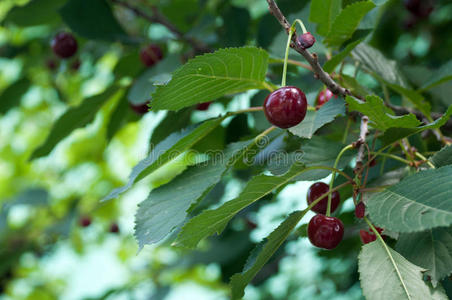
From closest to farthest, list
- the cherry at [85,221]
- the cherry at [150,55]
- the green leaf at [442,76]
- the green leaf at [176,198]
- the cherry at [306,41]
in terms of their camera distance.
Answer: the cherry at [306,41], the green leaf at [176,198], the green leaf at [442,76], the cherry at [150,55], the cherry at [85,221]

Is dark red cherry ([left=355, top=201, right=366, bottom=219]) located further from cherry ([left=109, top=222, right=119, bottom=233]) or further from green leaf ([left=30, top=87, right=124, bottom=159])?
cherry ([left=109, top=222, right=119, bottom=233])

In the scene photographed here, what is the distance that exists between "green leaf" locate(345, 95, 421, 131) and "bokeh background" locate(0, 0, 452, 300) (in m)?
0.34

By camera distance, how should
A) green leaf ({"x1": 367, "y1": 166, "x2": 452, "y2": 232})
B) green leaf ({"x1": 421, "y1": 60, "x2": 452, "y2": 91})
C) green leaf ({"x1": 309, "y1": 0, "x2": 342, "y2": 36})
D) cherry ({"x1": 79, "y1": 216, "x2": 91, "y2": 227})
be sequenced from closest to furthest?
green leaf ({"x1": 367, "y1": 166, "x2": 452, "y2": 232}) → green leaf ({"x1": 309, "y1": 0, "x2": 342, "y2": 36}) → green leaf ({"x1": 421, "y1": 60, "x2": 452, "y2": 91}) → cherry ({"x1": 79, "y1": 216, "x2": 91, "y2": 227})

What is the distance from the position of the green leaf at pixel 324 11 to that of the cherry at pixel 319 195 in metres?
0.45

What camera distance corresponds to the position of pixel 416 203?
0.82m

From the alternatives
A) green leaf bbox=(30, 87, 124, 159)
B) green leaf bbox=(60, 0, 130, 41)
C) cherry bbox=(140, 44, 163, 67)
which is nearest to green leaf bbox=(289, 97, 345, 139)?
green leaf bbox=(30, 87, 124, 159)

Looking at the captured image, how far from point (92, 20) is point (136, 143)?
2.84 metres

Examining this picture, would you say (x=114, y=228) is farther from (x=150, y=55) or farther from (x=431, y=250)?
(x=431, y=250)

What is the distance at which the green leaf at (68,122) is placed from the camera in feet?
5.08

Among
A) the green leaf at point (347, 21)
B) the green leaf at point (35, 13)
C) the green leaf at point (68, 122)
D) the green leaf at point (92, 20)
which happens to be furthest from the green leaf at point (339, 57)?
the green leaf at point (35, 13)

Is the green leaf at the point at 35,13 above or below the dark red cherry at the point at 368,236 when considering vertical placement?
above

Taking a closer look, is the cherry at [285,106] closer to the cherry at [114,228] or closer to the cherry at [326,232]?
the cherry at [326,232]

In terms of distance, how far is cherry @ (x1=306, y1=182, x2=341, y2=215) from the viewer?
1029mm

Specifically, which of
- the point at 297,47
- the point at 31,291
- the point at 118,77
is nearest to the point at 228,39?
the point at 118,77
